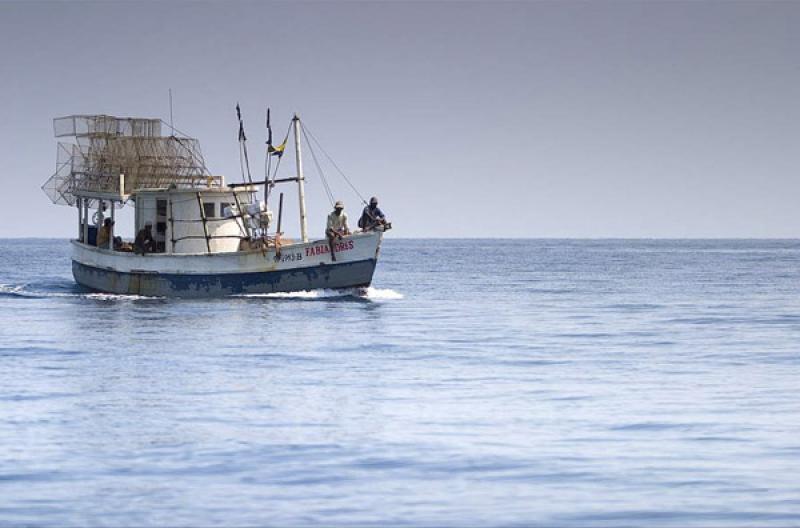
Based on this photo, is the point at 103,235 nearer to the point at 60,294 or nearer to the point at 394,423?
the point at 60,294

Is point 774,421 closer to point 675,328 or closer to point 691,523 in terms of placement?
point 691,523

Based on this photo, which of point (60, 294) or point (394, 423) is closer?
point (394, 423)

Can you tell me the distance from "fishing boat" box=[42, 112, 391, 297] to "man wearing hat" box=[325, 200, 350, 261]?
0.13 m

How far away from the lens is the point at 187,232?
166ft

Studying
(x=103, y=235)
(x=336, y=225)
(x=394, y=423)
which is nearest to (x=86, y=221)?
(x=103, y=235)

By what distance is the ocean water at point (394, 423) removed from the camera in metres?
14.9

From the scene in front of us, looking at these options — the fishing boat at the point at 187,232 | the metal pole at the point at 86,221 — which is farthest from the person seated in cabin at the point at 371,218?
the metal pole at the point at 86,221

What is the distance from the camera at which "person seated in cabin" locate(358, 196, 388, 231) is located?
48875mm

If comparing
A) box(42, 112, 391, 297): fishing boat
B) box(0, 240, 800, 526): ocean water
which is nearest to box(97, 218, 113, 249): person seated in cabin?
box(42, 112, 391, 297): fishing boat

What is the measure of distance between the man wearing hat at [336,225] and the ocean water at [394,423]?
6.66m

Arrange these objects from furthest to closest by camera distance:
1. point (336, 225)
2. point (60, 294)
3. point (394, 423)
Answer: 1. point (60, 294)
2. point (336, 225)
3. point (394, 423)

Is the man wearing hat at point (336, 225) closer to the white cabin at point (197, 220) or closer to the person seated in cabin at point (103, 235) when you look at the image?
the white cabin at point (197, 220)

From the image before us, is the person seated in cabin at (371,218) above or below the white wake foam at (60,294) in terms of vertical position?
above

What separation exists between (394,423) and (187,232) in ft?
104
